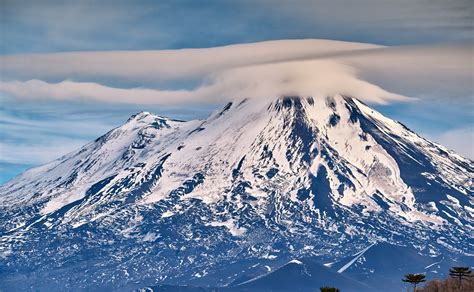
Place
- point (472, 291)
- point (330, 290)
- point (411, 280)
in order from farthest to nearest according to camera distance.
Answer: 1. point (472, 291)
2. point (411, 280)
3. point (330, 290)

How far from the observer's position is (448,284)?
459ft

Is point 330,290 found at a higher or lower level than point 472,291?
higher

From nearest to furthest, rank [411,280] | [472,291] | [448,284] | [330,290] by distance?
[330,290], [411,280], [472,291], [448,284]

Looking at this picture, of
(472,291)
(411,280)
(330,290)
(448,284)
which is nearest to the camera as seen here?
(330,290)

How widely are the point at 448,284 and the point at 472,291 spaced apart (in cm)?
1140

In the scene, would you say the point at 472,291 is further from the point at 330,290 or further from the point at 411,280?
the point at 330,290

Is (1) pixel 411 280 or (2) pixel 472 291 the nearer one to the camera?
(1) pixel 411 280

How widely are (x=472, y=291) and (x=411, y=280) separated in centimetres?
3217

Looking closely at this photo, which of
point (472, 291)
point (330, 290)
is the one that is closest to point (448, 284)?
point (472, 291)

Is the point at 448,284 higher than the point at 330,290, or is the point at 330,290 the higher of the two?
the point at 330,290

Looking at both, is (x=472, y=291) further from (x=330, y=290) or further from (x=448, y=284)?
(x=330, y=290)

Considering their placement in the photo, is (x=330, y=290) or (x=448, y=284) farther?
(x=448, y=284)

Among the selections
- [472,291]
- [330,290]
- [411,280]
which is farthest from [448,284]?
[330,290]

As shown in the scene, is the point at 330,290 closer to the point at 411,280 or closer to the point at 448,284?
the point at 411,280
